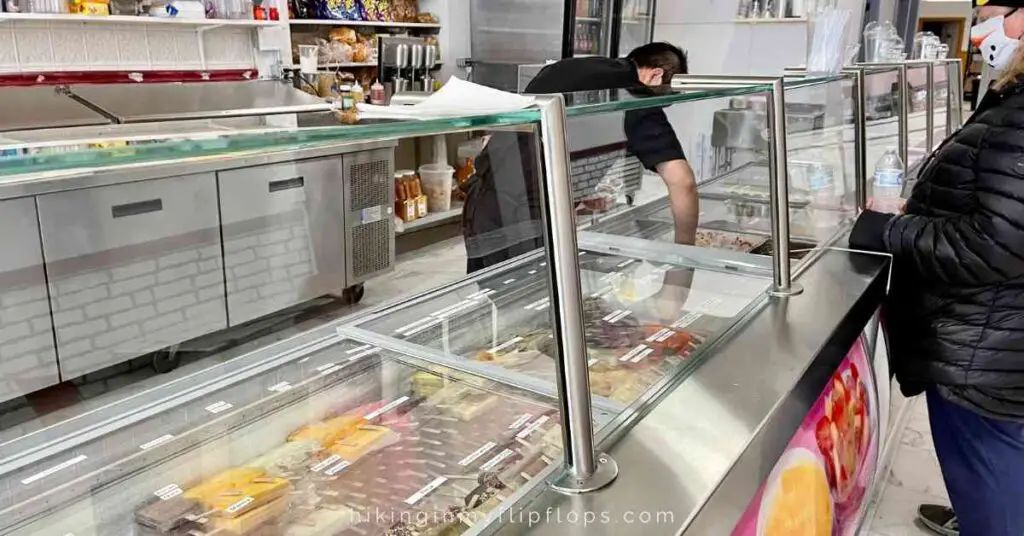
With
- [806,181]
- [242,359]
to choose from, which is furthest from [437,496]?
[806,181]

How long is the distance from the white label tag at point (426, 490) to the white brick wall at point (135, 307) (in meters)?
2.77

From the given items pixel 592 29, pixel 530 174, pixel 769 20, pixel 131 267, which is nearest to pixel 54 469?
pixel 530 174

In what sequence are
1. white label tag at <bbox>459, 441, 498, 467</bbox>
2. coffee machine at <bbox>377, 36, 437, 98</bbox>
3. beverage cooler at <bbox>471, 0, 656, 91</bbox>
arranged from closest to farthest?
white label tag at <bbox>459, 441, 498, 467</bbox> < coffee machine at <bbox>377, 36, 437, 98</bbox> < beverage cooler at <bbox>471, 0, 656, 91</bbox>

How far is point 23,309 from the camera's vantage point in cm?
315

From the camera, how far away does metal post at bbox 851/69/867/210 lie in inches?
95.9

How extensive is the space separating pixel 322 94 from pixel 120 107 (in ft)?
4.46

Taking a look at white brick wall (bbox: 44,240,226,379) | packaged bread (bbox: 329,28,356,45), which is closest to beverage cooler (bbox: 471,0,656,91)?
packaged bread (bbox: 329,28,356,45)

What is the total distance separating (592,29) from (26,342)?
17.0 ft

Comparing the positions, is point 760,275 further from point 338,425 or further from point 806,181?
point 338,425

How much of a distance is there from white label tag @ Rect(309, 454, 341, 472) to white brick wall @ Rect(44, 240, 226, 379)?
8.55ft

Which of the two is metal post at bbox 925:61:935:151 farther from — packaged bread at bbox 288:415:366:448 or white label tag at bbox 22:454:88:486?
white label tag at bbox 22:454:88:486

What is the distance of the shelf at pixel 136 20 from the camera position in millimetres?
3562

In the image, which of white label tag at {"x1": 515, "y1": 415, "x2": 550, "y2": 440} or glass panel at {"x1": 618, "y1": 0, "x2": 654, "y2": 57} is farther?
glass panel at {"x1": 618, "y1": 0, "x2": 654, "y2": 57}

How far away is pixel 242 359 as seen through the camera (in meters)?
1.45
